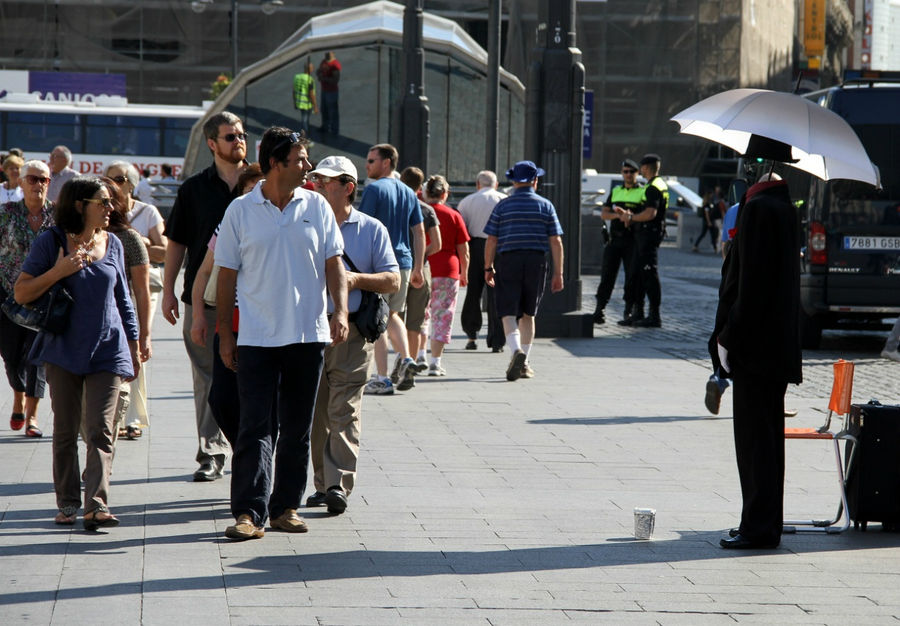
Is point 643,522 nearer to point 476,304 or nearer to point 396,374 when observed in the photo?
point 396,374

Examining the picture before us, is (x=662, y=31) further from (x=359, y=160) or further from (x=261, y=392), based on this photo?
(x=261, y=392)

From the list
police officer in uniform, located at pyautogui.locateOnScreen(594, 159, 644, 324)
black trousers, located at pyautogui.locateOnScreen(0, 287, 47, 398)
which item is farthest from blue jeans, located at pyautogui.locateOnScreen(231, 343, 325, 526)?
police officer in uniform, located at pyautogui.locateOnScreen(594, 159, 644, 324)

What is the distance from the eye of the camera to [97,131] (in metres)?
39.8

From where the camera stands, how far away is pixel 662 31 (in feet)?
183

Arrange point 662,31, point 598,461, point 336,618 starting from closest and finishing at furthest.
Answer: point 336,618 → point 598,461 → point 662,31

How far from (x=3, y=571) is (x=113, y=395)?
3.89 ft

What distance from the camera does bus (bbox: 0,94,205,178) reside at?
3947cm

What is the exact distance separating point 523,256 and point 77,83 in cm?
4452

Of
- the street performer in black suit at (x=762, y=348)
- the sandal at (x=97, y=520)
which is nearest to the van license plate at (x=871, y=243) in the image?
the street performer in black suit at (x=762, y=348)

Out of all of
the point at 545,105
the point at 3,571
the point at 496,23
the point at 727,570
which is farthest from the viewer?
the point at 496,23

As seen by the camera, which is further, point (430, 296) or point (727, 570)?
point (430, 296)

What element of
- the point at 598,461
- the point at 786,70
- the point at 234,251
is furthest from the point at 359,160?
the point at 786,70

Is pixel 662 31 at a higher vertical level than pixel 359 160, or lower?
higher

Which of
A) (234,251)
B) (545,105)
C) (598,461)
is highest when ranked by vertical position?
(545,105)
